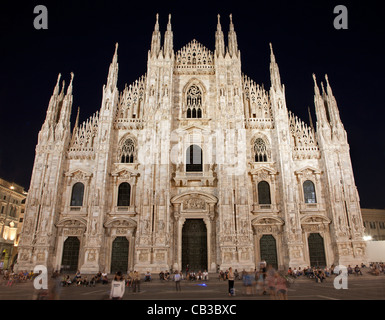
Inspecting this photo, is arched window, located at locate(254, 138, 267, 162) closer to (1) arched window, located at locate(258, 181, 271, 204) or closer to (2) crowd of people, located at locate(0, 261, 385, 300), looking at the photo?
(1) arched window, located at locate(258, 181, 271, 204)

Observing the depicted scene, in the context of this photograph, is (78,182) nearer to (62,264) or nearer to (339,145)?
(62,264)

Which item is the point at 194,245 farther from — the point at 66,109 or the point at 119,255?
the point at 66,109

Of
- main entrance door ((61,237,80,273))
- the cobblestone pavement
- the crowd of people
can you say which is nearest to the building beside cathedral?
main entrance door ((61,237,80,273))

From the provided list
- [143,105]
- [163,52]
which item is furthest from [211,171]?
[163,52]

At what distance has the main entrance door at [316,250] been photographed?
939 inches

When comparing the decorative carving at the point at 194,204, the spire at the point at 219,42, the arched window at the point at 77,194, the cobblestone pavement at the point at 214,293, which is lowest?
the cobblestone pavement at the point at 214,293

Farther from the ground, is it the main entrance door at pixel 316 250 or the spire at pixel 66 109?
the spire at pixel 66 109

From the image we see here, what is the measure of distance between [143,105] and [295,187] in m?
15.9

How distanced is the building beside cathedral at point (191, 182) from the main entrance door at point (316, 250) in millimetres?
81

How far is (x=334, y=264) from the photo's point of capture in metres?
23.3

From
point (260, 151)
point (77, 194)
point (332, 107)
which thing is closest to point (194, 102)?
point (260, 151)

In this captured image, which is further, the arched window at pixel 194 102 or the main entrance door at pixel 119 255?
the arched window at pixel 194 102

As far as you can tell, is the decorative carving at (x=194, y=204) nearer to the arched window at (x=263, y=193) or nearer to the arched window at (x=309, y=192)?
the arched window at (x=263, y=193)

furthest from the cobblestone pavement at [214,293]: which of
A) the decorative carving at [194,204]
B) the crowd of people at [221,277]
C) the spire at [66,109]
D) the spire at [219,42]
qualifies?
the spire at [219,42]
